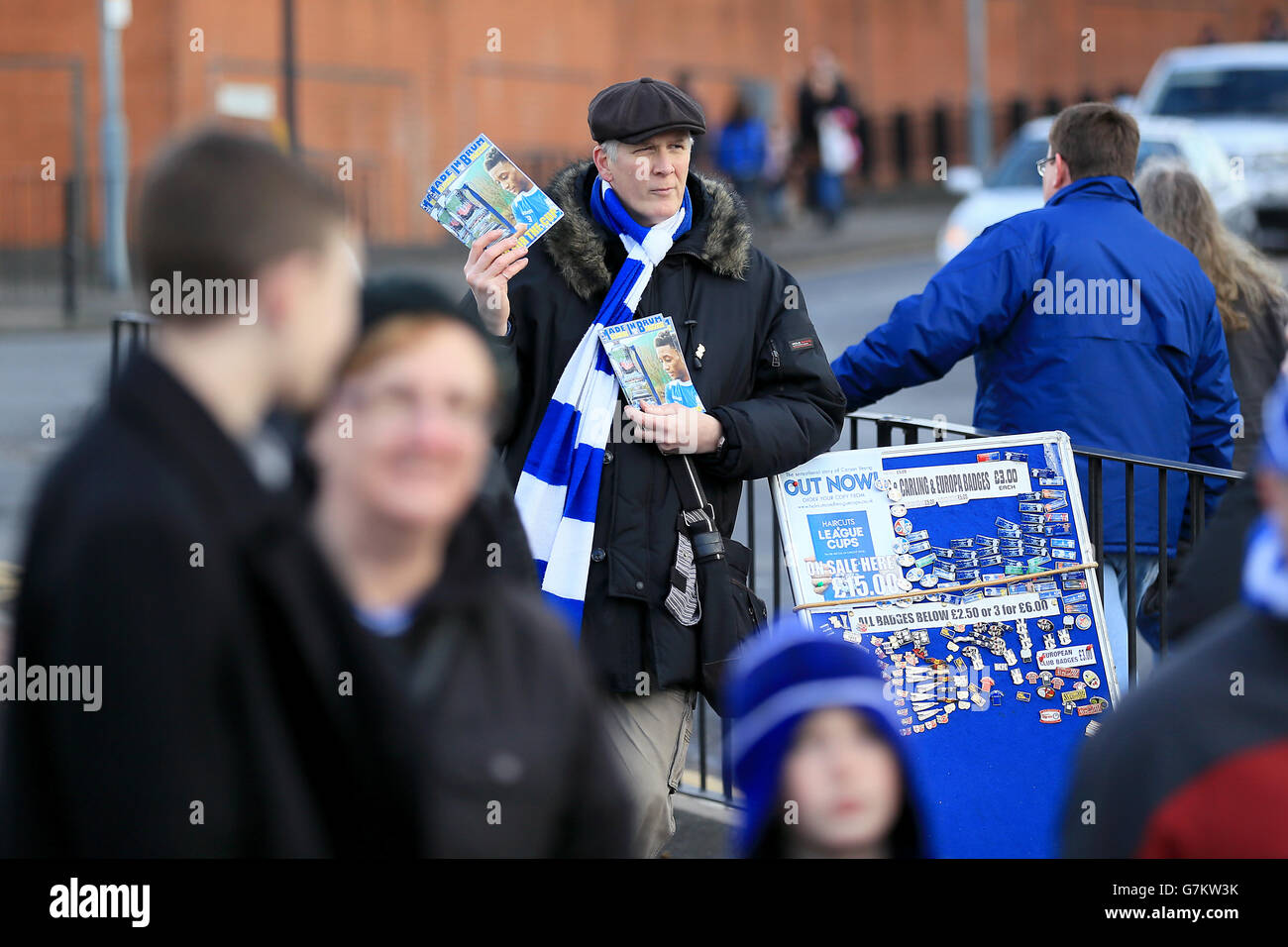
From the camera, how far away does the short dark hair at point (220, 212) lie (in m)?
1.87

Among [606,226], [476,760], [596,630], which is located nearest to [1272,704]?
[476,760]

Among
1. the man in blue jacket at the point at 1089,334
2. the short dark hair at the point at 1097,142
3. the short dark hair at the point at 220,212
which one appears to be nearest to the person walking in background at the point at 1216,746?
the short dark hair at the point at 220,212

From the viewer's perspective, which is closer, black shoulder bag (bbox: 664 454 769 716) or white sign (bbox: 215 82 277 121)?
black shoulder bag (bbox: 664 454 769 716)

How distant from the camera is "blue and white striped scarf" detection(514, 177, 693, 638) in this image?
418cm

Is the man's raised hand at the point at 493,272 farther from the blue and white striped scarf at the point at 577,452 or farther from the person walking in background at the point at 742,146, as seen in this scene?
the person walking in background at the point at 742,146

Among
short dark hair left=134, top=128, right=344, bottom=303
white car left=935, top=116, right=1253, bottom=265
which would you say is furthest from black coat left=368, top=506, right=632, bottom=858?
white car left=935, top=116, right=1253, bottom=265

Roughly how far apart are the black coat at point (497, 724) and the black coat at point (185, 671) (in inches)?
5.5

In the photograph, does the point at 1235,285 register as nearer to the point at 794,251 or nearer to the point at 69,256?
the point at 69,256

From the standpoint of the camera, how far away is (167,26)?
854 inches

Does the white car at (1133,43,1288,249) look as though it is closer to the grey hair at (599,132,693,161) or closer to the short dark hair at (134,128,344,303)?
the grey hair at (599,132,693,161)

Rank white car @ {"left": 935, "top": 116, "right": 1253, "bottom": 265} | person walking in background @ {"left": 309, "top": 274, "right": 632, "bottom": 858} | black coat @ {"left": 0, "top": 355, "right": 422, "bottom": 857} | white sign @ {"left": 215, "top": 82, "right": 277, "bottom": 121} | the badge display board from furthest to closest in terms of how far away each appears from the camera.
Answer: white sign @ {"left": 215, "top": 82, "right": 277, "bottom": 121}, white car @ {"left": 935, "top": 116, "right": 1253, "bottom": 265}, the badge display board, person walking in background @ {"left": 309, "top": 274, "right": 632, "bottom": 858}, black coat @ {"left": 0, "top": 355, "right": 422, "bottom": 857}

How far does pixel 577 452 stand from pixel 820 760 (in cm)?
218

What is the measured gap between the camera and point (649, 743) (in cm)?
423

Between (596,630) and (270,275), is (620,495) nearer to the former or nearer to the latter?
(596,630)
